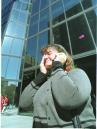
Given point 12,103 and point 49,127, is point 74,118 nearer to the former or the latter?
point 49,127

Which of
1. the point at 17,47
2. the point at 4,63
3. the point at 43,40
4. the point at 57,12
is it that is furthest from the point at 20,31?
the point at 57,12

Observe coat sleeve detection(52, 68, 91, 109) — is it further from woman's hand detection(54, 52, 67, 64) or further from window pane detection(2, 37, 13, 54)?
window pane detection(2, 37, 13, 54)

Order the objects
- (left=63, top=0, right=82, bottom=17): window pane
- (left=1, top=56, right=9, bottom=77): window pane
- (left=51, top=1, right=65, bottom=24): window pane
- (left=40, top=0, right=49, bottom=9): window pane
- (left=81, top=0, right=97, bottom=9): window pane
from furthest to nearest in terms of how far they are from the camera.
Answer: (left=1, top=56, right=9, bottom=77): window pane, (left=40, top=0, right=49, bottom=9): window pane, (left=51, top=1, right=65, bottom=24): window pane, (left=63, top=0, right=82, bottom=17): window pane, (left=81, top=0, right=97, bottom=9): window pane

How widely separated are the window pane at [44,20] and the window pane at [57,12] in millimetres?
450

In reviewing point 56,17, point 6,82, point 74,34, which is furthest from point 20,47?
point 74,34

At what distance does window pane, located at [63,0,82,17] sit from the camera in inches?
386

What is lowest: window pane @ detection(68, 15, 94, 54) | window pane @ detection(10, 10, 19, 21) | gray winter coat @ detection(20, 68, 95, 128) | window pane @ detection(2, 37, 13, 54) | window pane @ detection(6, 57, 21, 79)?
gray winter coat @ detection(20, 68, 95, 128)

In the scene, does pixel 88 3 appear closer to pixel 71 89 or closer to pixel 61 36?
pixel 61 36

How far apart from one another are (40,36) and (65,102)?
1052 centimetres

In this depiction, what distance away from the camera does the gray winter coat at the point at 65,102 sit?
1351mm

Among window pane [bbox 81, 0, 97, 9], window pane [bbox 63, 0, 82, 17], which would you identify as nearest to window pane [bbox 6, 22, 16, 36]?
window pane [bbox 63, 0, 82, 17]

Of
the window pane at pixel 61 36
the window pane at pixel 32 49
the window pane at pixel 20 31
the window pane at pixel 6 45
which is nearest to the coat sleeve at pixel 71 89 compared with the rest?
the window pane at pixel 61 36

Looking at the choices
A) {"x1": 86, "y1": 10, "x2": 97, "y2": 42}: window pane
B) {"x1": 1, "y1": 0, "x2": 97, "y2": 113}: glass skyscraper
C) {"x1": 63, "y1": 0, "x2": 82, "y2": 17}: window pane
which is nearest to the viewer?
{"x1": 86, "y1": 10, "x2": 97, "y2": 42}: window pane

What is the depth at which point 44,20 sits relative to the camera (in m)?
11.9
